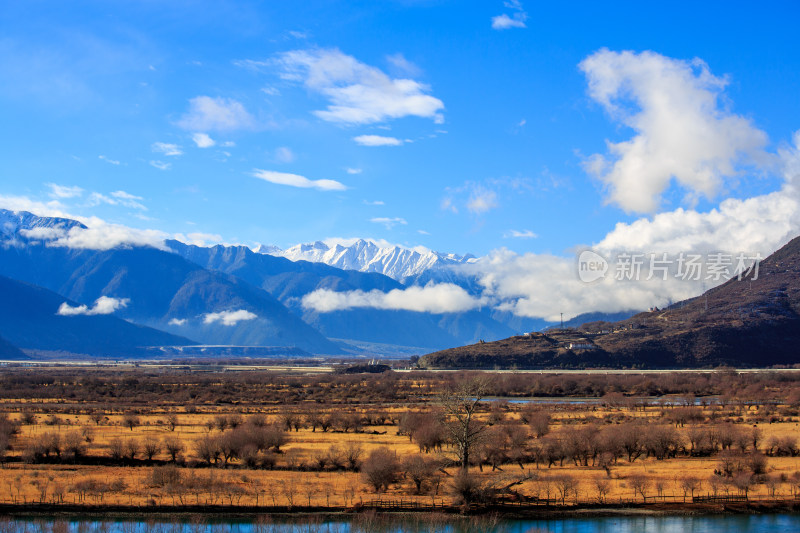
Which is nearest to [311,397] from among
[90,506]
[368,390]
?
[368,390]

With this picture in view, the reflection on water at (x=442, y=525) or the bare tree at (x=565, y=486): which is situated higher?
the bare tree at (x=565, y=486)

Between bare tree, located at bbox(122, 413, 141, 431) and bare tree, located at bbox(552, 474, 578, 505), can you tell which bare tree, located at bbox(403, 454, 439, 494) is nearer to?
bare tree, located at bbox(552, 474, 578, 505)

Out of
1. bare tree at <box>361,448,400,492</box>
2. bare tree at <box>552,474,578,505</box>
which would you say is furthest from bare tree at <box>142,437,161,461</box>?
bare tree at <box>552,474,578,505</box>

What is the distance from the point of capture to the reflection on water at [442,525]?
42.8 meters

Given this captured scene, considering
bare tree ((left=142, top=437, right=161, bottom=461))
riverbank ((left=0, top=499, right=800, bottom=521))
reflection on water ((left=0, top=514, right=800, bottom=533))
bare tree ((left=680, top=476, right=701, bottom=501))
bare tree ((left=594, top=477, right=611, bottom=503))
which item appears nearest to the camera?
reflection on water ((left=0, top=514, right=800, bottom=533))

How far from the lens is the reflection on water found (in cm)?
4278

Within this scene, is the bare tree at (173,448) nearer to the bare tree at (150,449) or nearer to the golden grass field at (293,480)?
the golden grass field at (293,480)

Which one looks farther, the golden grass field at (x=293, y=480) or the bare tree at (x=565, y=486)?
the bare tree at (x=565, y=486)

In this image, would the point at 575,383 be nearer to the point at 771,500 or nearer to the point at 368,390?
the point at 368,390

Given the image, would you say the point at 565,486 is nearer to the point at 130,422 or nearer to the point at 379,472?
the point at 379,472

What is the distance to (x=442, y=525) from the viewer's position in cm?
4519

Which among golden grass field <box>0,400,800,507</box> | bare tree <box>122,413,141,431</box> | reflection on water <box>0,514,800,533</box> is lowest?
reflection on water <box>0,514,800,533</box>

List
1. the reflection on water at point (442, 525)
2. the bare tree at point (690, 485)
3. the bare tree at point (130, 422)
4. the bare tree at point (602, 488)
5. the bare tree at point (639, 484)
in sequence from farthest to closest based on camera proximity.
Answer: the bare tree at point (130, 422) → the bare tree at point (690, 485) → the bare tree at point (639, 484) → the bare tree at point (602, 488) → the reflection on water at point (442, 525)

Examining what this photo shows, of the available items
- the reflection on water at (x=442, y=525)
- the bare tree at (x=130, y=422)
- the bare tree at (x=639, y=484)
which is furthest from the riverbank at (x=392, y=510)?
the bare tree at (x=130, y=422)
